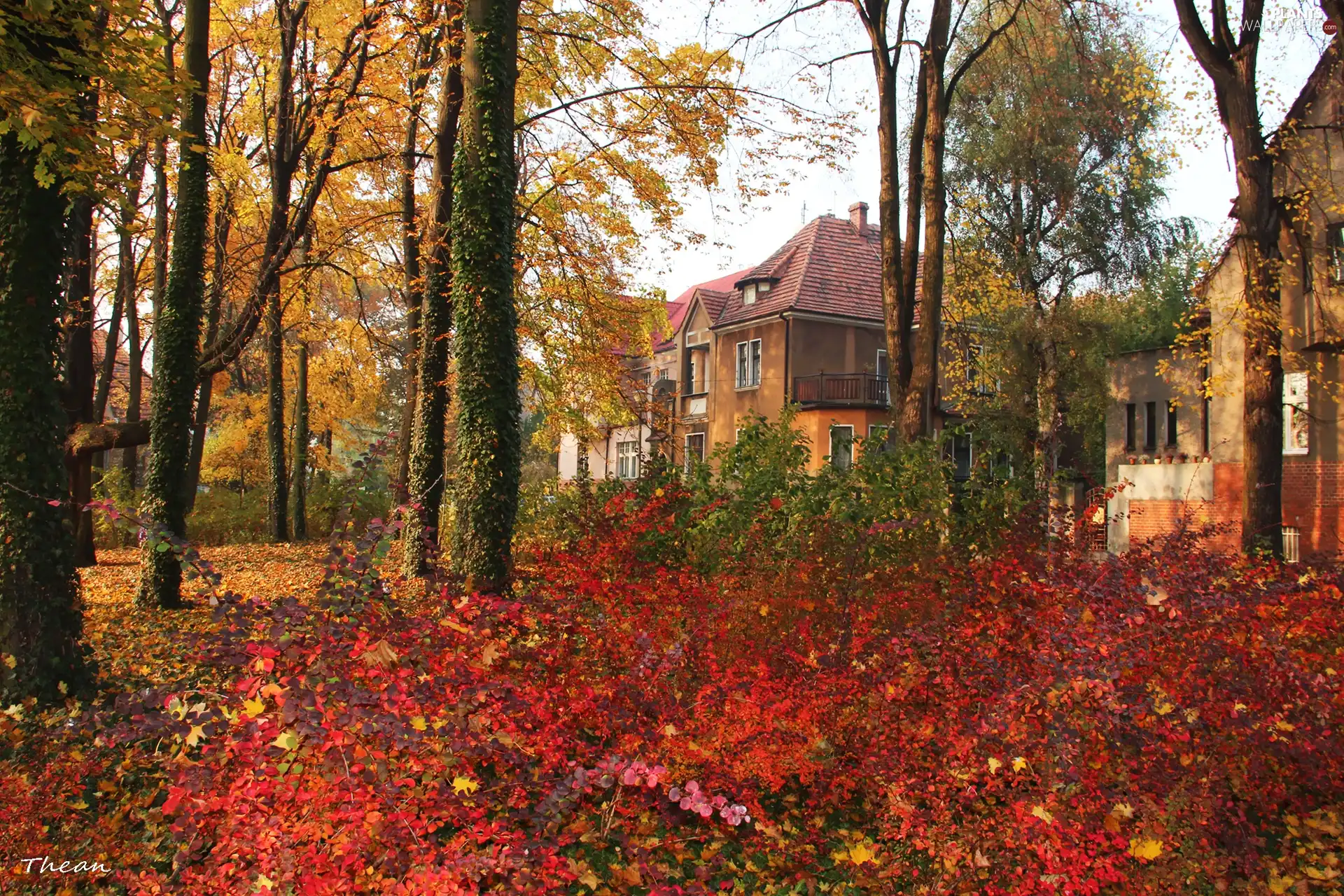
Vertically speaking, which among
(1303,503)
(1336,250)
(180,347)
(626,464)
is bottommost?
(1303,503)

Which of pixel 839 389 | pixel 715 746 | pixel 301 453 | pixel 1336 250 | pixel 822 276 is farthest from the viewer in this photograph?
pixel 822 276

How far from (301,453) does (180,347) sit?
12.6 m

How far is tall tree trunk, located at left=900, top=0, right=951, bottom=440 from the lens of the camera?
40.5ft

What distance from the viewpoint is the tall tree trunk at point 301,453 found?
74.6 ft

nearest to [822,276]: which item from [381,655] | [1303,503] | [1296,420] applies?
[1296,420]

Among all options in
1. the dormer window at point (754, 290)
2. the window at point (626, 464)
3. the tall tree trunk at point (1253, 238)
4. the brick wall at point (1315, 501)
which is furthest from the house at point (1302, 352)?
the window at point (626, 464)

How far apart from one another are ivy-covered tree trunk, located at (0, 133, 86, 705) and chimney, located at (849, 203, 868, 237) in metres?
33.1

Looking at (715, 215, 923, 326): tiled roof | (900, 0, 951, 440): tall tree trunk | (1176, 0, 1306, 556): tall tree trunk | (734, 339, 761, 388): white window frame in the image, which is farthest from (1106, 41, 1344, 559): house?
(734, 339, 761, 388): white window frame

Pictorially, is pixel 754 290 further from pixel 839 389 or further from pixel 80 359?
pixel 80 359

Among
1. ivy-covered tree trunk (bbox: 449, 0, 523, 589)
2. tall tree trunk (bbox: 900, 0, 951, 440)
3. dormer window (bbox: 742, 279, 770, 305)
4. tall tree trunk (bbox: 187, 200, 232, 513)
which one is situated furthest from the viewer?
dormer window (bbox: 742, 279, 770, 305)

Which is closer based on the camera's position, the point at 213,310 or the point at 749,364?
the point at 213,310

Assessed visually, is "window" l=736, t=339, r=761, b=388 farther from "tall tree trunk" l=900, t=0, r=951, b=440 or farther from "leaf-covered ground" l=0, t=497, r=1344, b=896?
"leaf-covered ground" l=0, t=497, r=1344, b=896

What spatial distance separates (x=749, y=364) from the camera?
116 feet

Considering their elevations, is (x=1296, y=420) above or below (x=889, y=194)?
below
